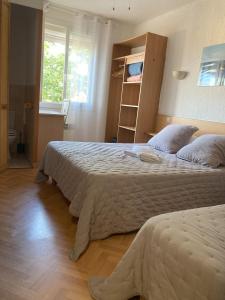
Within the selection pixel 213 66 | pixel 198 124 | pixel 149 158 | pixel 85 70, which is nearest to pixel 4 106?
pixel 85 70

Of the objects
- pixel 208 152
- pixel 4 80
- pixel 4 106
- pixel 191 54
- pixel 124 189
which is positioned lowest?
pixel 124 189

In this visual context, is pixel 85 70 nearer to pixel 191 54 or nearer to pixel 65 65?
pixel 65 65

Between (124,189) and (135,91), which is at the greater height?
(135,91)

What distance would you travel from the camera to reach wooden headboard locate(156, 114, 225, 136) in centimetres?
288

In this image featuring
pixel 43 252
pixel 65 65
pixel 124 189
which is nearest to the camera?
pixel 43 252

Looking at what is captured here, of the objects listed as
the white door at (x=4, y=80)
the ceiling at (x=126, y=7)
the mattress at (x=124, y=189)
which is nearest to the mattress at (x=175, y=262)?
the mattress at (x=124, y=189)

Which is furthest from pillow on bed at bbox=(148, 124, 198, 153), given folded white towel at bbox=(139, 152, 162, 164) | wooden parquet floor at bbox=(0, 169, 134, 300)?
wooden parquet floor at bbox=(0, 169, 134, 300)

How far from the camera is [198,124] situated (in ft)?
10.4

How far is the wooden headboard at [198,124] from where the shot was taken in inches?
114

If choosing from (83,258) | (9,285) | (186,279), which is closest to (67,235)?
(83,258)

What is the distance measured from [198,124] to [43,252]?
237 centimetres

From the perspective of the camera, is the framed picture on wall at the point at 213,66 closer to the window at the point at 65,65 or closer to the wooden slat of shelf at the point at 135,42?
the wooden slat of shelf at the point at 135,42

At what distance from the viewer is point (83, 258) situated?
174cm

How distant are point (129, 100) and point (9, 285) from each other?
345 centimetres
